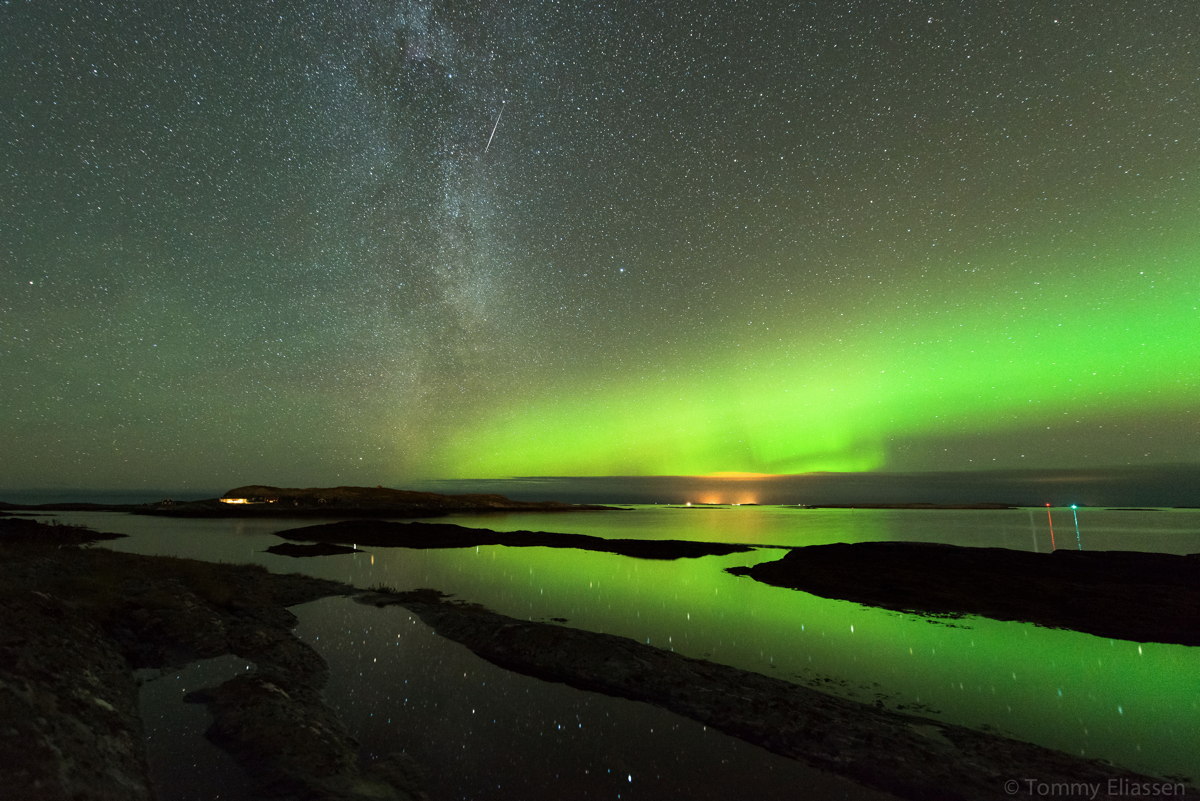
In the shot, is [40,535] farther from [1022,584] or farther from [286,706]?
A: [1022,584]

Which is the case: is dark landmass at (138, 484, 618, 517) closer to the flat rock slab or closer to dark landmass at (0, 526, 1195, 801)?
the flat rock slab

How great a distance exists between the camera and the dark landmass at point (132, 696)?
22.0 feet

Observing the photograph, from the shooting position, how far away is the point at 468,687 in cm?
1344

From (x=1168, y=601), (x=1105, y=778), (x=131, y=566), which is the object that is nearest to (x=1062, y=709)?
(x=1105, y=778)

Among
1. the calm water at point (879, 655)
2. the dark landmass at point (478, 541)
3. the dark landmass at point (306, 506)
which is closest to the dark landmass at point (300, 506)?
the dark landmass at point (306, 506)

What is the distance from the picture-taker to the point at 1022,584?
27.7 meters

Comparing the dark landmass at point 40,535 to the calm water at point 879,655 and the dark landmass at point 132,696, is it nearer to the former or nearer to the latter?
the calm water at point 879,655

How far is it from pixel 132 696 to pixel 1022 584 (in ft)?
122

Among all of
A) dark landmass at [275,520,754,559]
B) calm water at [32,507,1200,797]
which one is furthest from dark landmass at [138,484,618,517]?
calm water at [32,507,1200,797]

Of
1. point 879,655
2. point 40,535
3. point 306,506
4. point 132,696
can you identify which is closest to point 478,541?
point 40,535

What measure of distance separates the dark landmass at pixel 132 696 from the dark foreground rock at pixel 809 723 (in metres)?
6.13

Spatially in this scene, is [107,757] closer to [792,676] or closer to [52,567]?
[792,676]

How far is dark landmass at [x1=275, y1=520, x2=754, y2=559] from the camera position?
5384 cm

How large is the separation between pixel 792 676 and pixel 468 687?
30.6ft
